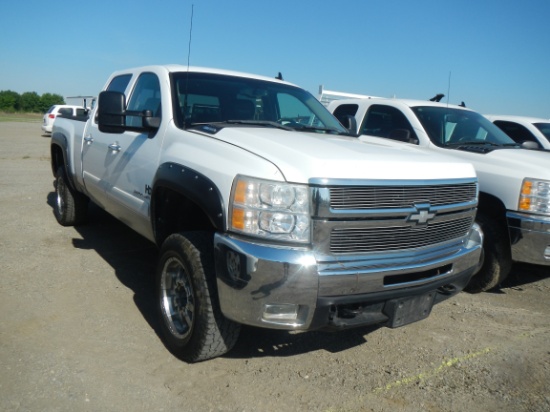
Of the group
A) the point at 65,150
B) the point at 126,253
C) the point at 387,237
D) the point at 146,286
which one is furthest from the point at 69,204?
the point at 387,237

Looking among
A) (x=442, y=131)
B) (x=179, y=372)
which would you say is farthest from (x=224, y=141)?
(x=442, y=131)

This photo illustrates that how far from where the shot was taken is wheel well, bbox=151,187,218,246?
11.5 ft

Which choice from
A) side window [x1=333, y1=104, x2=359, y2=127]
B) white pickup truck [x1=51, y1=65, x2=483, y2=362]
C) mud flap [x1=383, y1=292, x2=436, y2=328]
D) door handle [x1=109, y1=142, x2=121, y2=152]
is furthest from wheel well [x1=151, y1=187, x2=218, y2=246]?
side window [x1=333, y1=104, x2=359, y2=127]

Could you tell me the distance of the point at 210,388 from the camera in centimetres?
297

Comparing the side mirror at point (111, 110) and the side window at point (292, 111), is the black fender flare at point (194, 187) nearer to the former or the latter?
the side mirror at point (111, 110)

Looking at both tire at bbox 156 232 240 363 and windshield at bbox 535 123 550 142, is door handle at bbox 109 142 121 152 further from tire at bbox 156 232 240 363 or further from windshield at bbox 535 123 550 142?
windshield at bbox 535 123 550 142

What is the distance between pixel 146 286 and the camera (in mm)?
4598

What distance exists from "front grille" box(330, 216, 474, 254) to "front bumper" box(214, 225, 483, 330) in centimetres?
5

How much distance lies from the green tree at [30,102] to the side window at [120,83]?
85645mm

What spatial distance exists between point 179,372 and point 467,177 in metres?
2.35

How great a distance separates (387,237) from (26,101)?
92.4 meters

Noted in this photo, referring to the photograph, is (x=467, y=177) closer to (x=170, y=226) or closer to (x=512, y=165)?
(x=512, y=165)

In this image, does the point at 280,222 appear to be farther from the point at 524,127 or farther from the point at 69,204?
the point at 524,127

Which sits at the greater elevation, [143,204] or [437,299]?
[143,204]
